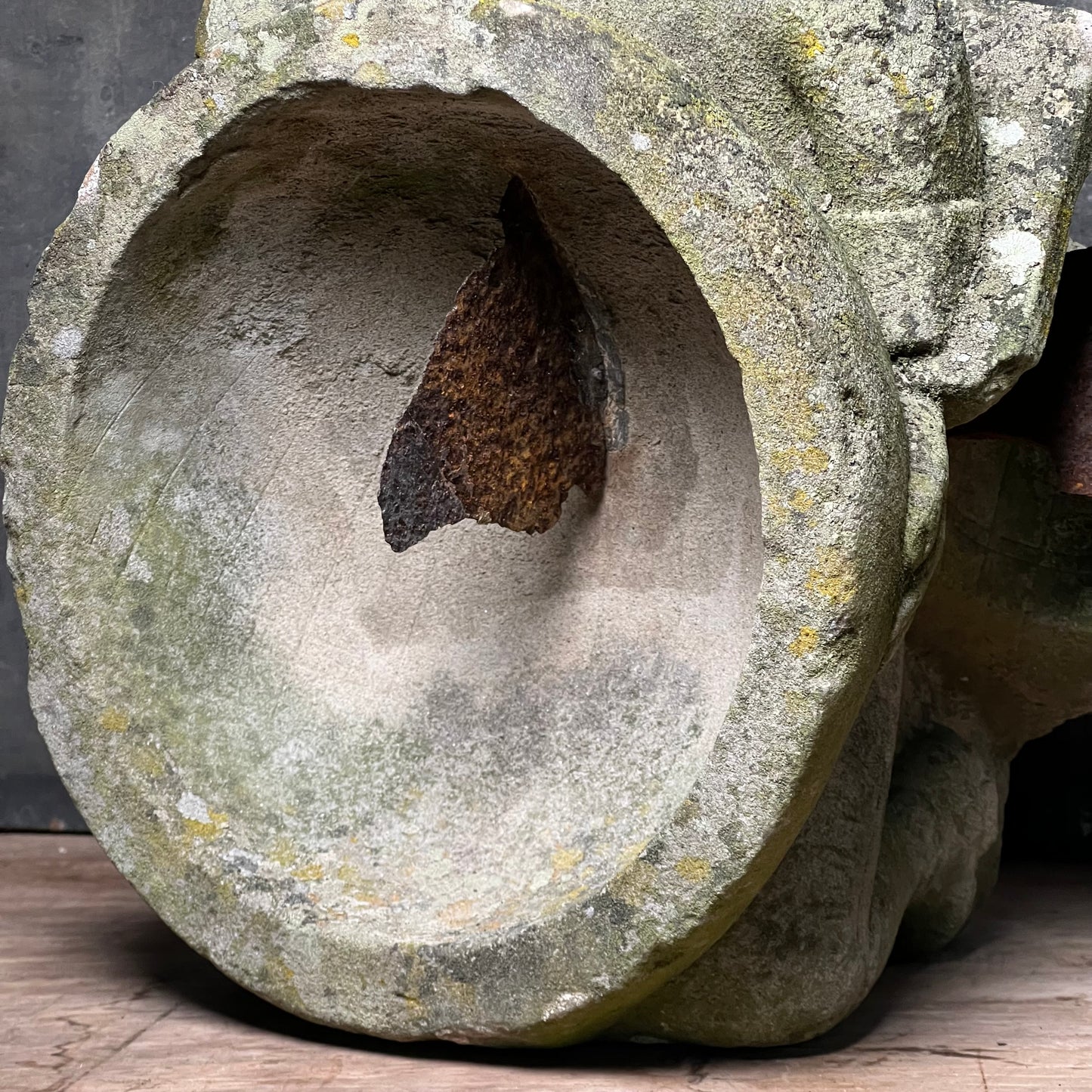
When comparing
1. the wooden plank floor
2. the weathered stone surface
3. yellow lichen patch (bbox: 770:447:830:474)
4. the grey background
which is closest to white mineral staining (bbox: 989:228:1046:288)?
the weathered stone surface

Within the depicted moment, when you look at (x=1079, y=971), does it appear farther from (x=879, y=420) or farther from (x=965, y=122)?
(x=965, y=122)

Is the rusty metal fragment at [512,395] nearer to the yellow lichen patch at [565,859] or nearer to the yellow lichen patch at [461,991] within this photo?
the yellow lichen patch at [565,859]

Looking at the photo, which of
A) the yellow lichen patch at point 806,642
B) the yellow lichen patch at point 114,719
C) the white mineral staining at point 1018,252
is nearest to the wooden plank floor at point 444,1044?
the yellow lichen patch at point 114,719

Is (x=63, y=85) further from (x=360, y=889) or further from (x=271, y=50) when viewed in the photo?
(x=360, y=889)

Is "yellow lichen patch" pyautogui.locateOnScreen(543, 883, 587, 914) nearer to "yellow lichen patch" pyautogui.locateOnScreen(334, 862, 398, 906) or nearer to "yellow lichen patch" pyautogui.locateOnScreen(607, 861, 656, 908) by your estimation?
"yellow lichen patch" pyautogui.locateOnScreen(607, 861, 656, 908)

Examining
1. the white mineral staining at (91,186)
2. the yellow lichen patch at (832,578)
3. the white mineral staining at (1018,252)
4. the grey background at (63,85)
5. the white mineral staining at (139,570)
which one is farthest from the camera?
the grey background at (63,85)

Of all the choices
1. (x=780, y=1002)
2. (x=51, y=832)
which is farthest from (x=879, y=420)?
(x=51, y=832)

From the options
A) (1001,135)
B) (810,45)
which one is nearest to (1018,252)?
(1001,135)
